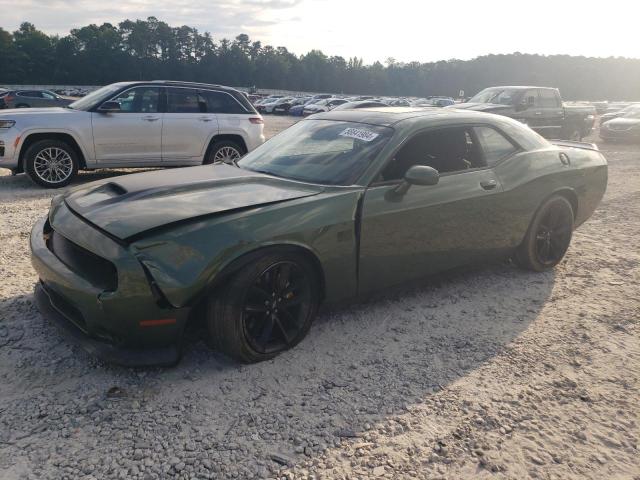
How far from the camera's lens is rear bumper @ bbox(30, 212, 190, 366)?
2.68 m

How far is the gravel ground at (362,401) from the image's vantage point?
239cm

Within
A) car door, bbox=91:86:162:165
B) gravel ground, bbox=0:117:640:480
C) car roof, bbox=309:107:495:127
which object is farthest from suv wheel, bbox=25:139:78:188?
car roof, bbox=309:107:495:127

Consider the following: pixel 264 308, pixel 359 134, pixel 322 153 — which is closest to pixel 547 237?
pixel 359 134

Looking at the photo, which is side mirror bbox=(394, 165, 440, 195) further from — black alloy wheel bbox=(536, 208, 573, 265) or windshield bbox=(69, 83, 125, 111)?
windshield bbox=(69, 83, 125, 111)

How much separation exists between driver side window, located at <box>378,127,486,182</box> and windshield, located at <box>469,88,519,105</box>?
10.5 meters

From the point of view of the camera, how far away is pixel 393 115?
412 cm

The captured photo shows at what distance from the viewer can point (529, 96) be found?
1391cm

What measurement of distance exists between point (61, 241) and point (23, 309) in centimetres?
87

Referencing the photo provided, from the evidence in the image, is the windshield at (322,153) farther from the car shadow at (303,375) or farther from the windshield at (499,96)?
the windshield at (499,96)

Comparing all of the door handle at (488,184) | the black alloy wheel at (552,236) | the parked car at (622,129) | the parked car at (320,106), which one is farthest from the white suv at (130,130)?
the parked car at (320,106)

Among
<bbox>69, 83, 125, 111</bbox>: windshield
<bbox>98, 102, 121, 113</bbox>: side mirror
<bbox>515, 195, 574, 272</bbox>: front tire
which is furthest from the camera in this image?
<bbox>69, 83, 125, 111</bbox>: windshield

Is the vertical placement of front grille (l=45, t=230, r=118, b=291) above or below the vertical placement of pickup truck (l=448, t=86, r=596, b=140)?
below

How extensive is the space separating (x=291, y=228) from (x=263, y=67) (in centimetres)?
12310

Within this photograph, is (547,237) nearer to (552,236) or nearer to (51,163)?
(552,236)
